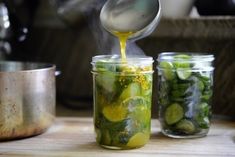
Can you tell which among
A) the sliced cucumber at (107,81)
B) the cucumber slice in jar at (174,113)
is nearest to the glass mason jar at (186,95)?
the cucumber slice in jar at (174,113)

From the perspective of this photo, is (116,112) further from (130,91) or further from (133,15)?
(133,15)

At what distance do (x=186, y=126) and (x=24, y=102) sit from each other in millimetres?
233

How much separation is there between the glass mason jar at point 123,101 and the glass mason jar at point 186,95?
58 millimetres

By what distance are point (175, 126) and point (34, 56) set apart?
467mm

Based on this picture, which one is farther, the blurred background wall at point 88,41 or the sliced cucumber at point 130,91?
the blurred background wall at point 88,41

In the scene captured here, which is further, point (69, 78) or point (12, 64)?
point (69, 78)

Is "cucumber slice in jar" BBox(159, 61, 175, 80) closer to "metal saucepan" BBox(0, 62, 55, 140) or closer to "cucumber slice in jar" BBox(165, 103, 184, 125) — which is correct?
"cucumber slice in jar" BBox(165, 103, 184, 125)

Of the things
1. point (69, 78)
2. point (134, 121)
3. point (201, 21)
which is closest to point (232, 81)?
point (201, 21)

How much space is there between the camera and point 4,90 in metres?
0.53

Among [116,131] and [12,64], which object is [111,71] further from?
[12,64]

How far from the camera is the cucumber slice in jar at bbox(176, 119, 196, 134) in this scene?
22.2 inches

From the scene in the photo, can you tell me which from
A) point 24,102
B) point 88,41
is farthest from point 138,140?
point 88,41

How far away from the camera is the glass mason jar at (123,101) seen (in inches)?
19.8

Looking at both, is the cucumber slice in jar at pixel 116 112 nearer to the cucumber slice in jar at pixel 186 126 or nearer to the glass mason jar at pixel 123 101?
the glass mason jar at pixel 123 101
